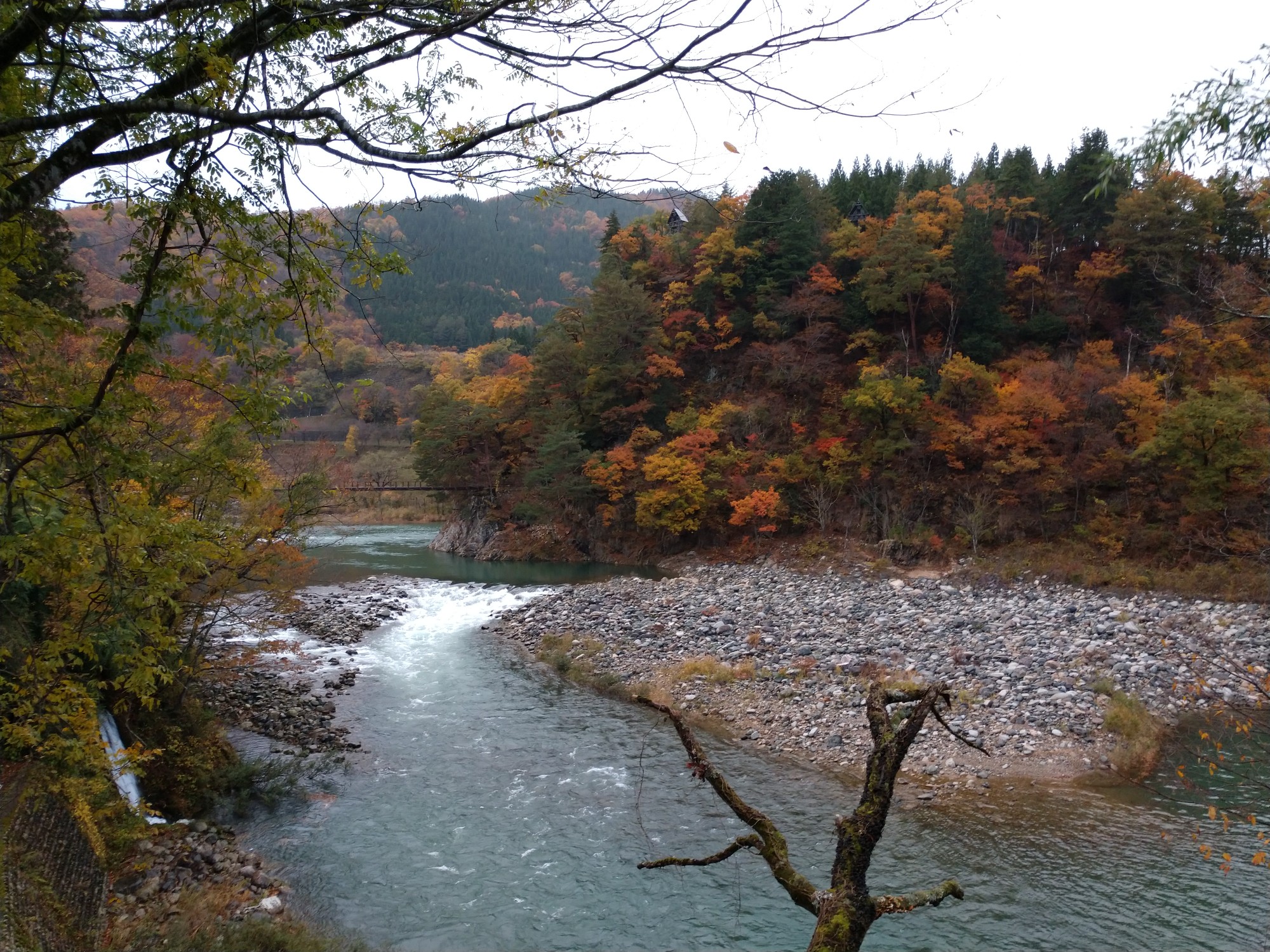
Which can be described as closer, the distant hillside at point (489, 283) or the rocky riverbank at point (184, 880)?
the rocky riverbank at point (184, 880)

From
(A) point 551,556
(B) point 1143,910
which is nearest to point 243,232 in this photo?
(B) point 1143,910

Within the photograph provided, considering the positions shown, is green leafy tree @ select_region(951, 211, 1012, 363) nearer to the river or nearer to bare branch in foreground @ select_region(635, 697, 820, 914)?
the river

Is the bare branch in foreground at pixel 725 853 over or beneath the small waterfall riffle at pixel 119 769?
over

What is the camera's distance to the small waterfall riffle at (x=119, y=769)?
6241 millimetres

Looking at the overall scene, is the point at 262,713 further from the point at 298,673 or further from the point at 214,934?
the point at 214,934

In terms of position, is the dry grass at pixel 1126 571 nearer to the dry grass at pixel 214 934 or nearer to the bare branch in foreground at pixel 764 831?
the bare branch in foreground at pixel 764 831

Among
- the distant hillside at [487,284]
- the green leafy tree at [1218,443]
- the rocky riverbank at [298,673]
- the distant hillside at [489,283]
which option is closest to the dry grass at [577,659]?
the rocky riverbank at [298,673]

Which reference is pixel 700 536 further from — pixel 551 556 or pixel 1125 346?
pixel 1125 346

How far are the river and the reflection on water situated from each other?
40.7 ft

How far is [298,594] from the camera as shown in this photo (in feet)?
63.6

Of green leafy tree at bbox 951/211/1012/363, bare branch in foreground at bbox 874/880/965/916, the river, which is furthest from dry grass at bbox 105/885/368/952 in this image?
green leafy tree at bbox 951/211/1012/363

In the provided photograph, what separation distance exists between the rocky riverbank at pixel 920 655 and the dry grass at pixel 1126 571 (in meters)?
0.57

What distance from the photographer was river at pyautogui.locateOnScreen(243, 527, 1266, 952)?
5805mm

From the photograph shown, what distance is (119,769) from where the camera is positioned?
5988mm
